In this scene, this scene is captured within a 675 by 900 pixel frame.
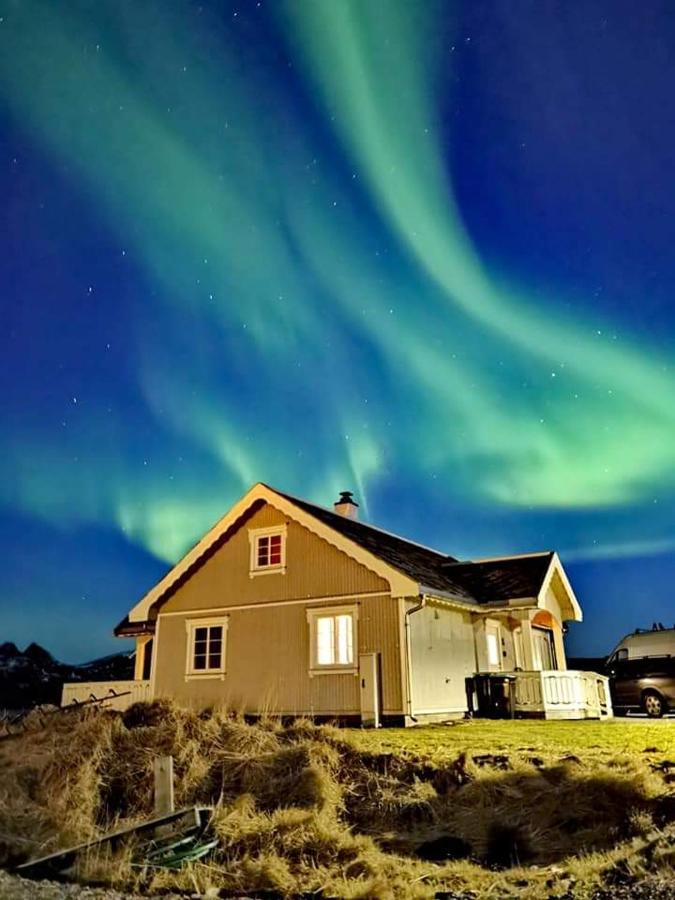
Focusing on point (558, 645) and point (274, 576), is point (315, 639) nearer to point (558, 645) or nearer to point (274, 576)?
point (274, 576)

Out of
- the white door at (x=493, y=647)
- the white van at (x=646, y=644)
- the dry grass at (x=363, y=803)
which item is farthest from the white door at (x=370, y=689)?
the white van at (x=646, y=644)

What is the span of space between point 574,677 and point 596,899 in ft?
43.8

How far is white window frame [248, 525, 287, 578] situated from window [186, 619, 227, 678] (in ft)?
5.38

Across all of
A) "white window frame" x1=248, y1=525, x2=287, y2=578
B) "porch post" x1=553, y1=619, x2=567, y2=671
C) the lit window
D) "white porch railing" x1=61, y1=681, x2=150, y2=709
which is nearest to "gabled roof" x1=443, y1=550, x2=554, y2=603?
the lit window

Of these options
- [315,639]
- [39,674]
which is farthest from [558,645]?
[39,674]

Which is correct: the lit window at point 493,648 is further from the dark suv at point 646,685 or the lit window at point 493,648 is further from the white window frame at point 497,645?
the dark suv at point 646,685

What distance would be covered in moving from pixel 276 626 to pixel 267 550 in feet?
6.67

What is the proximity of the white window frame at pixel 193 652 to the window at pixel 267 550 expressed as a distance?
65.5 inches

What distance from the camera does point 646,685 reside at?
20.6 metres

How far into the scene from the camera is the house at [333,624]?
1689 centimetres

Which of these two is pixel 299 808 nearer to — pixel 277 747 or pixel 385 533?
pixel 277 747

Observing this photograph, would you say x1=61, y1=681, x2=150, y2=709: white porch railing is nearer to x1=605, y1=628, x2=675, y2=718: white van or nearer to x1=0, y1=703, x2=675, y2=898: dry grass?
x1=0, y1=703, x2=675, y2=898: dry grass

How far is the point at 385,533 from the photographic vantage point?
2419 cm

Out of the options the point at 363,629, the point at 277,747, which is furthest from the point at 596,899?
the point at 363,629
